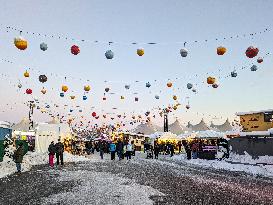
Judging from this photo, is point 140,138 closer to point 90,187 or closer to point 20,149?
point 20,149

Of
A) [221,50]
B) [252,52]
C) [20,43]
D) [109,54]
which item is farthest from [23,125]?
[252,52]

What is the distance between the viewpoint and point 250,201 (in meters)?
9.42

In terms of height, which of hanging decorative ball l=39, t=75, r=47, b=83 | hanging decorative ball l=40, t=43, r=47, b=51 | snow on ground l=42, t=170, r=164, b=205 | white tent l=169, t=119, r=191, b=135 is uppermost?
hanging decorative ball l=40, t=43, r=47, b=51

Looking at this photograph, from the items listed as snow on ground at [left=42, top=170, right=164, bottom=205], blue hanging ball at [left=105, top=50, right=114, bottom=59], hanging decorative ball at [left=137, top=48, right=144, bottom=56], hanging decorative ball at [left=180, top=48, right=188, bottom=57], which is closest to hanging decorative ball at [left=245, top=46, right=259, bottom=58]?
hanging decorative ball at [left=180, top=48, right=188, bottom=57]

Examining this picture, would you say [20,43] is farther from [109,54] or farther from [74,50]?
[109,54]

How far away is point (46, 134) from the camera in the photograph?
34.5 metres

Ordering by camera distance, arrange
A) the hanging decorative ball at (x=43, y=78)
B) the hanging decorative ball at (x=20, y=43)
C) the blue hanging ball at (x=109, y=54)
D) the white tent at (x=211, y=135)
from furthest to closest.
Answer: the white tent at (x=211, y=135) < the hanging decorative ball at (x=43, y=78) < the blue hanging ball at (x=109, y=54) < the hanging decorative ball at (x=20, y=43)

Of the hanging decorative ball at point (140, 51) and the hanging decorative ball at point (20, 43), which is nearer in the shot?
the hanging decorative ball at point (20, 43)

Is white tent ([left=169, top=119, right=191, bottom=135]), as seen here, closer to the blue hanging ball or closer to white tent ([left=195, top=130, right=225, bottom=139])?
white tent ([left=195, top=130, right=225, bottom=139])

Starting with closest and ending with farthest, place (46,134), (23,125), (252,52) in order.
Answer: (252,52) < (46,134) < (23,125)

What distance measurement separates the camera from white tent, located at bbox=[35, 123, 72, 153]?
3428 cm

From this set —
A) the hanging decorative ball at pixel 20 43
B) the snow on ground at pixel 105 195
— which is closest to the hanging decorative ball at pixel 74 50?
the hanging decorative ball at pixel 20 43

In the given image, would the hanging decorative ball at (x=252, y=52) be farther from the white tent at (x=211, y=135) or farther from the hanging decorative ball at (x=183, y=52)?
the white tent at (x=211, y=135)

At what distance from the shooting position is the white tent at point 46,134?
34.3 m
